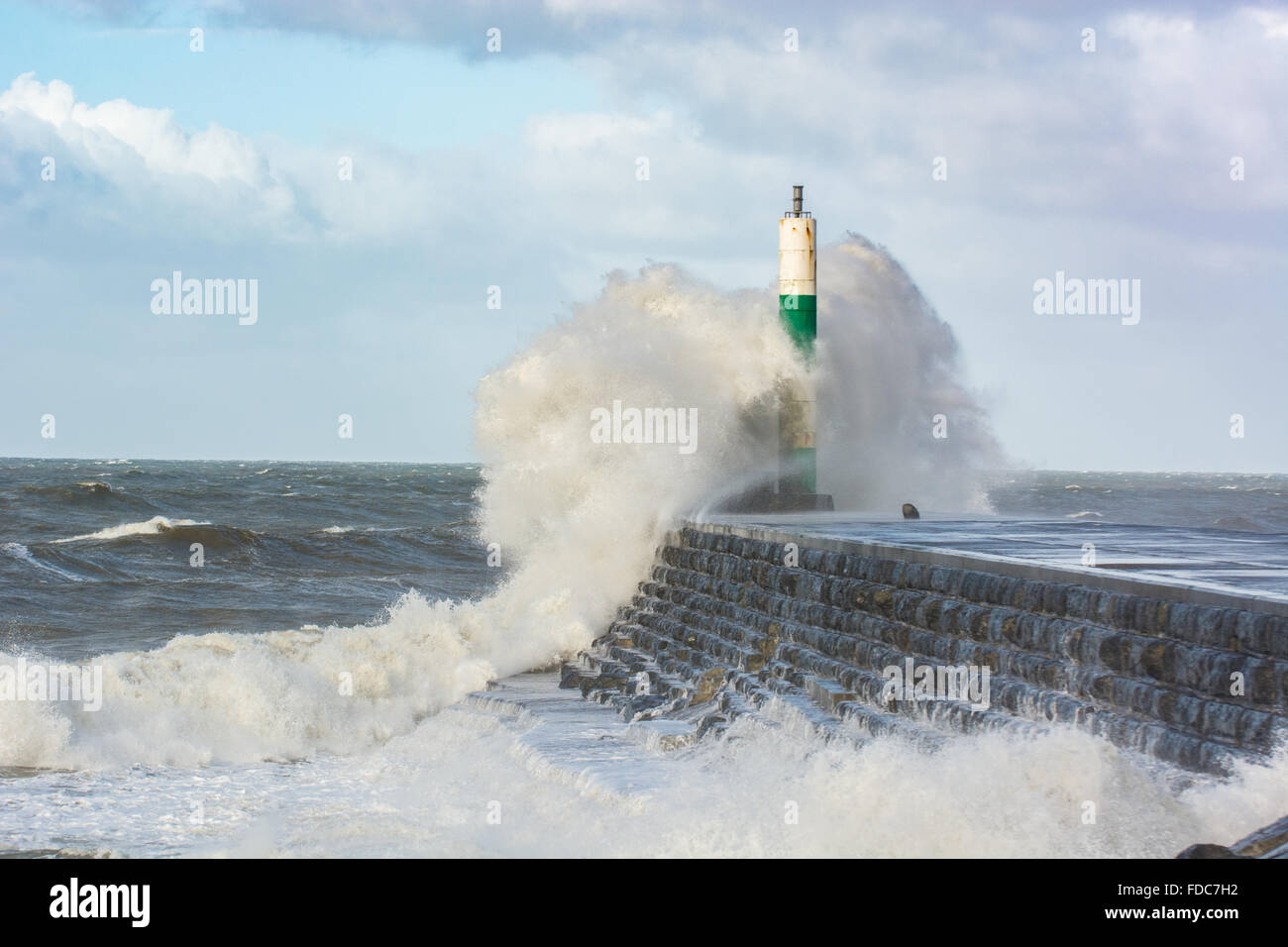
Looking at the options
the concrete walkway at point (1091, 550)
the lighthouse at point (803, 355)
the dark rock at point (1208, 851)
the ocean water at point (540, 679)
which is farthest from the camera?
the lighthouse at point (803, 355)

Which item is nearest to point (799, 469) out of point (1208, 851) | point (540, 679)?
point (540, 679)

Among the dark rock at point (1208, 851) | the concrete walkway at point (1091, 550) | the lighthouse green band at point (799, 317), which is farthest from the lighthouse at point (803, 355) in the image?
the dark rock at point (1208, 851)

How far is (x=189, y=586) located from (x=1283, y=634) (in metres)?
20.6

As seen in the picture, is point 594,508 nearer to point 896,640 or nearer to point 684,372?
point 684,372

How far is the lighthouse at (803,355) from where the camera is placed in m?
18.3

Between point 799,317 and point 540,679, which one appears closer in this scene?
point 540,679

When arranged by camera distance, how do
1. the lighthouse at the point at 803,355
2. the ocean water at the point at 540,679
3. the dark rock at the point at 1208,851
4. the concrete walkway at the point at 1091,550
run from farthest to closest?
the lighthouse at the point at 803,355 < the concrete walkway at the point at 1091,550 < the ocean water at the point at 540,679 < the dark rock at the point at 1208,851

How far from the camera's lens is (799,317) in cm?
1870

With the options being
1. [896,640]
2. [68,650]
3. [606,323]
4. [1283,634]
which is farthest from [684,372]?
[1283,634]

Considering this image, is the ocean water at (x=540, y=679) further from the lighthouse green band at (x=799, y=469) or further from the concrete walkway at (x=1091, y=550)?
the concrete walkway at (x=1091, y=550)

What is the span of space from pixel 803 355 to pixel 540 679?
23.0 ft

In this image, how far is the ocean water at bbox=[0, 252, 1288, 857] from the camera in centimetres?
680

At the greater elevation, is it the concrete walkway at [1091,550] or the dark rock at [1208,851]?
the concrete walkway at [1091,550]

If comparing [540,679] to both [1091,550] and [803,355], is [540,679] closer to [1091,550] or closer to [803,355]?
Result: [1091,550]
